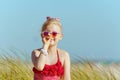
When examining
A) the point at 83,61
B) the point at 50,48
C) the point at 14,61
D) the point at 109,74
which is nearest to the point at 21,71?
the point at 14,61

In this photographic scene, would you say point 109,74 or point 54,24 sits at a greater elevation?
point 54,24

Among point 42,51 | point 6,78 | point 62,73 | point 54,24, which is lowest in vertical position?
point 6,78

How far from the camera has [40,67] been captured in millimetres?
2645

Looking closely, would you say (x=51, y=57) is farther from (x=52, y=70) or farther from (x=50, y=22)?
(x=50, y=22)

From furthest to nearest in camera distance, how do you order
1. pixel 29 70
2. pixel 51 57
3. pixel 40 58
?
1. pixel 29 70
2. pixel 51 57
3. pixel 40 58

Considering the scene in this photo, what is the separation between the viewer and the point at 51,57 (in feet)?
9.06

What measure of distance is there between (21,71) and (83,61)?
0.66 meters

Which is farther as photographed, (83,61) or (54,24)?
(83,61)

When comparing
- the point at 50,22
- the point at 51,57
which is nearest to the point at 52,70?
the point at 51,57

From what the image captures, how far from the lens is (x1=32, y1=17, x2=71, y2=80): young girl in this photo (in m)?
2.67

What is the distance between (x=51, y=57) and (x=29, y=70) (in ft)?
4.73

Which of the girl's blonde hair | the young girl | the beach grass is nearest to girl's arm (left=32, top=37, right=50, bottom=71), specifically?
the young girl

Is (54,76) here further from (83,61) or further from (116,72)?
(116,72)

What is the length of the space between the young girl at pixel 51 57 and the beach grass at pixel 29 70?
4.08 feet
